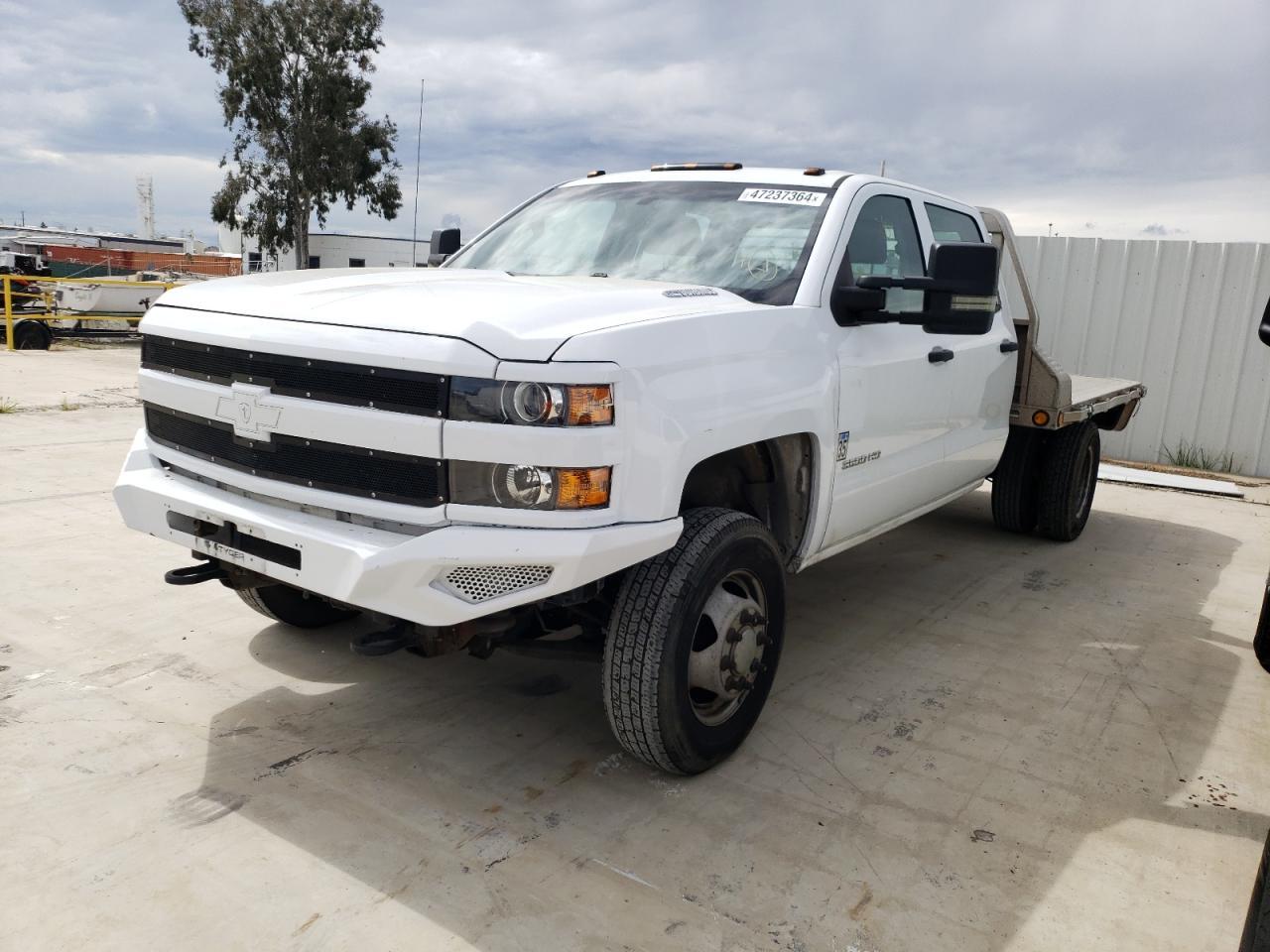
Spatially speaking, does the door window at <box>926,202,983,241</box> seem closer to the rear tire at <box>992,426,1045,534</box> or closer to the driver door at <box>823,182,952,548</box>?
the driver door at <box>823,182,952,548</box>

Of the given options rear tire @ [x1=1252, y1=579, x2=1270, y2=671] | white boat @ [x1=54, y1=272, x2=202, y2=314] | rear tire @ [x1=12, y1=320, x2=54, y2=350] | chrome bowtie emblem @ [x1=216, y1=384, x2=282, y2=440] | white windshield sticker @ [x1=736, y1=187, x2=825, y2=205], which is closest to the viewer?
Answer: chrome bowtie emblem @ [x1=216, y1=384, x2=282, y2=440]

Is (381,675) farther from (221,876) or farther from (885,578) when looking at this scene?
(885,578)

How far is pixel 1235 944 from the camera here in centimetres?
264

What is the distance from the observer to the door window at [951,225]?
4.86 meters

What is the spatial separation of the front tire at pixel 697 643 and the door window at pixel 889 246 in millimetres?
1286

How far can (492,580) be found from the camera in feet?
8.88

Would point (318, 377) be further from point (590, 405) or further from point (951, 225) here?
point (951, 225)

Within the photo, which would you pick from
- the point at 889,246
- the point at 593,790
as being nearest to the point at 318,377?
the point at 593,790

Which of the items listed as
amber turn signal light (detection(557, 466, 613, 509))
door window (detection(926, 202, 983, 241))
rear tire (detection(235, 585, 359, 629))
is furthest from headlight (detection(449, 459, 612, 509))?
door window (detection(926, 202, 983, 241))

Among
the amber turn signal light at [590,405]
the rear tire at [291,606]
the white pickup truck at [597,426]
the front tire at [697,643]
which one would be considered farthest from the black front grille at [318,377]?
the rear tire at [291,606]

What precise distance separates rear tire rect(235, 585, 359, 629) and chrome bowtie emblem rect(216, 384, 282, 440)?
3.55 ft

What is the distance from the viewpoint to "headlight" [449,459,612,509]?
266 cm

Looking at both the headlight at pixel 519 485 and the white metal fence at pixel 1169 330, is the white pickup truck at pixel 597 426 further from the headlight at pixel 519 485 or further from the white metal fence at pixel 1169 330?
the white metal fence at pixel 1169 330

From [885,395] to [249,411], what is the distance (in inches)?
93.2
